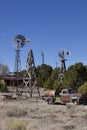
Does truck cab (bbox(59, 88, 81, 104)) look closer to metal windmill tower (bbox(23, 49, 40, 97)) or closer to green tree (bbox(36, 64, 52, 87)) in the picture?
metal windmill tower (bbox(23, 49, 40, 97))

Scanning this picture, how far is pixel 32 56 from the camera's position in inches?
2990

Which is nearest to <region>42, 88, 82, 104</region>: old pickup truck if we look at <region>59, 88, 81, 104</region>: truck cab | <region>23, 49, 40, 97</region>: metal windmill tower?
<region>59, 88, 81, 104</region>: truck cab

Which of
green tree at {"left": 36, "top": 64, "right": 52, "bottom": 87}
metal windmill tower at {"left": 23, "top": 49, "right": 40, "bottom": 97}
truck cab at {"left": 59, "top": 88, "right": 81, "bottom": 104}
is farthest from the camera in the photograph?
green tree at {"left": 36, "top": 64, "right": 52, "bottom": 87}

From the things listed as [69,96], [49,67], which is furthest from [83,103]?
[49,67]

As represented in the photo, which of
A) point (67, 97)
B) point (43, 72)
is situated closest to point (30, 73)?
point (67, 97)

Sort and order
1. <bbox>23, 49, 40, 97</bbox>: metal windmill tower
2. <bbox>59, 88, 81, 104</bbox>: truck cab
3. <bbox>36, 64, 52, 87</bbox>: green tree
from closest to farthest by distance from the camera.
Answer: <bbox>59, 88, 81, 104</bbox>: truck cab, <bbox>23, 49, 40, 97</bbox>: metal windmill tower, <bbox>36, 64, 52, 87</bbox>: green tree

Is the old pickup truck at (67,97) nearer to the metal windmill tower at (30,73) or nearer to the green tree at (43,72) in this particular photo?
the metal windmill tower at (30,73)

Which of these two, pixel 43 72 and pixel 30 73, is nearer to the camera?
pixel 30 73

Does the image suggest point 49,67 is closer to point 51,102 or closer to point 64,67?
point 64,67

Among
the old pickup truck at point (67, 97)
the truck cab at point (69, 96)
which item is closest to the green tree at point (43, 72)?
the old pickup truck at point (67, 97)

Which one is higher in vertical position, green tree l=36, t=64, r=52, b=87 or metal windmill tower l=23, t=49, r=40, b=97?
green tree l=36, t=64, r=52, b=87

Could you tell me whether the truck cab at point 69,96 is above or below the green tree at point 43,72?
below

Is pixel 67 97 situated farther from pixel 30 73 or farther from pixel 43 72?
pixel 43 72

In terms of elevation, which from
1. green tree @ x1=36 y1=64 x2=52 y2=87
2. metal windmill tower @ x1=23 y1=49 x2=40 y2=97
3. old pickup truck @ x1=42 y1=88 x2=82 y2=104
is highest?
green tree @ x1=36 y1=64 x2=52 y2=87
